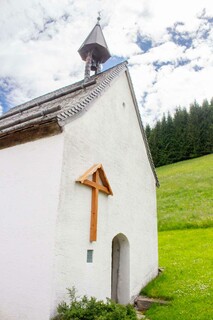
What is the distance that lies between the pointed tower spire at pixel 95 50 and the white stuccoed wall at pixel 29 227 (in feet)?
29.8

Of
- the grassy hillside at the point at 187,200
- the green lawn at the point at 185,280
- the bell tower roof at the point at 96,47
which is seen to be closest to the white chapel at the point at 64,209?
the green lawn at the point at 185,280

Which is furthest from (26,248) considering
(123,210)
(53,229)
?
(123,210)

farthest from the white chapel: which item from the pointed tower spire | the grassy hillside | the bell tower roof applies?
the grassy hillside

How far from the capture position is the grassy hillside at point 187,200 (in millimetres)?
21016

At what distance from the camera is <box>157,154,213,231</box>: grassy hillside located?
21016 mm

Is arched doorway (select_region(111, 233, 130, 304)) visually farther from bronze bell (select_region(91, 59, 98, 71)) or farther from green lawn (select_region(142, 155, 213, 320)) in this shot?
bronze bell (select_region(91, 59, 98, 71))

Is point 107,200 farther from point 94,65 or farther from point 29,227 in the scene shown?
point 94,65

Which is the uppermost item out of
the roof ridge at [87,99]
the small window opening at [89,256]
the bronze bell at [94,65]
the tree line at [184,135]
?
the tree line at [184,135]

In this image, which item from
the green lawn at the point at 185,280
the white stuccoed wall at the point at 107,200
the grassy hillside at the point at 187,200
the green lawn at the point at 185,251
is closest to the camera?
the white stuccoed wall at the point at 107,200

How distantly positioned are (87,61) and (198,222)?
1469 cm

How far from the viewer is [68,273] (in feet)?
19.1

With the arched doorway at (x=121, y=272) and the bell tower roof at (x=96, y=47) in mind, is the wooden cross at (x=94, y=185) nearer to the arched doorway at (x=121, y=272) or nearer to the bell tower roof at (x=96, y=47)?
the arched doorway at (x=121, y=272)

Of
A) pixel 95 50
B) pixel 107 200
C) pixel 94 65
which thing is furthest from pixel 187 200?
pixel 107 200

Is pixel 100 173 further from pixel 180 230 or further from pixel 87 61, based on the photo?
pixel 180 230
